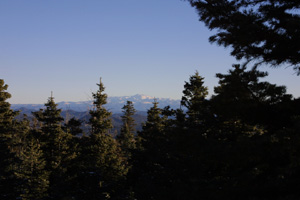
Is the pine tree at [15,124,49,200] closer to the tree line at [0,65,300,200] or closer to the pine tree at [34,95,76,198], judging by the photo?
the tree line at [0,65,300,200]

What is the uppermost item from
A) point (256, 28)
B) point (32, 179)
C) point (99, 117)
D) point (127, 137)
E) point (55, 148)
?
point (256, 28)

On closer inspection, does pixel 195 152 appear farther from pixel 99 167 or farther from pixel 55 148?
pixel 55 148

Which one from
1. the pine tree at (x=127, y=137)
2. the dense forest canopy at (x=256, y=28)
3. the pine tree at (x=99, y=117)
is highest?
the dense forest canopy at (x=256, y=28)

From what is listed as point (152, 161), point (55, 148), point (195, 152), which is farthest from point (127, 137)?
point (195, 152)

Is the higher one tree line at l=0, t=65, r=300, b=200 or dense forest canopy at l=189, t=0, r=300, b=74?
dense forest canopy at l=189, t=0, r=300, b=74

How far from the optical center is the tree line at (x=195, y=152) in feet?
14.7

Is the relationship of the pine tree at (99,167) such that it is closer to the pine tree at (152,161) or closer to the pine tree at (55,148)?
the pine tree at (55,148)

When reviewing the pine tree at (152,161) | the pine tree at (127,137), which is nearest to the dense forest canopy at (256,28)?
the pine tree at (152,161)

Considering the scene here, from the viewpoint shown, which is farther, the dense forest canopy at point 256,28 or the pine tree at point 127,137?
the pine tree at point 127,137

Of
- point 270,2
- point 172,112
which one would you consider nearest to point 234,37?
point 270,2

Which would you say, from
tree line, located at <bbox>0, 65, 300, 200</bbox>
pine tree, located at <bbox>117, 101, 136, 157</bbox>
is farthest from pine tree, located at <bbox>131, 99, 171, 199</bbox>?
pine tree, located at <bbox>117, 101, 136, 157</bbox>

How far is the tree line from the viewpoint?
447cm

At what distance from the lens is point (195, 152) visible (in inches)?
192

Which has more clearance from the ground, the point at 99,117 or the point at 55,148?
the point at 99,117
